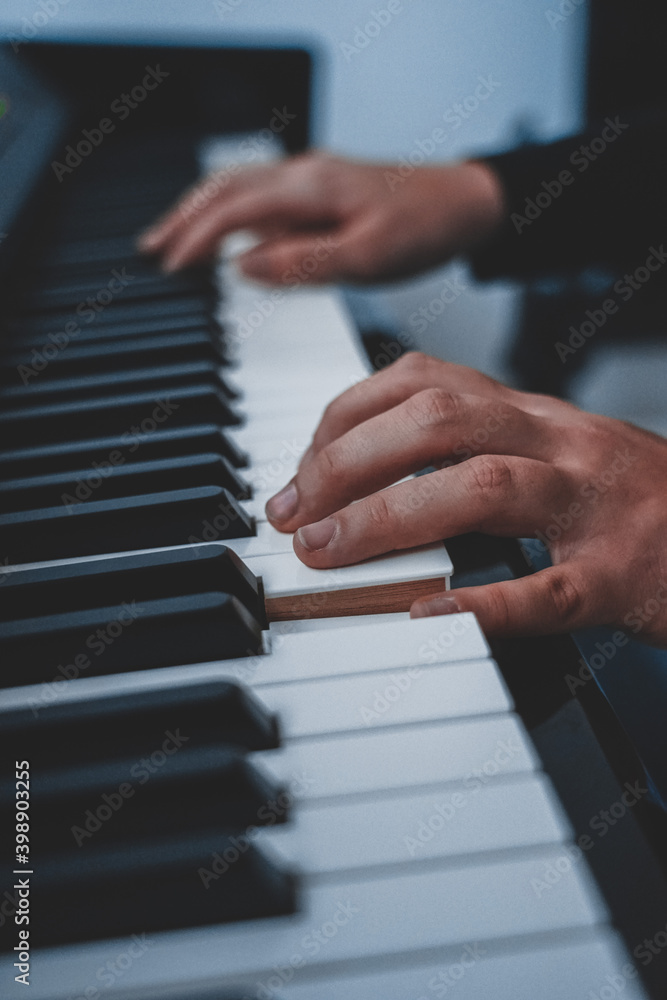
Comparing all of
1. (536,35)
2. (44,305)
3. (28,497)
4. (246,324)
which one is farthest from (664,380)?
(536,35)

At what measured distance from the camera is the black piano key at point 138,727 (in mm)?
413

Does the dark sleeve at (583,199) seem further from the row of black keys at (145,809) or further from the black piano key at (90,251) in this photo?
the row of black keys at (145,809)

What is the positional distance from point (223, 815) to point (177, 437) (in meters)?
0.40

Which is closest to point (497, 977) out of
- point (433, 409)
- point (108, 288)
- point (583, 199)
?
point (433, 409)

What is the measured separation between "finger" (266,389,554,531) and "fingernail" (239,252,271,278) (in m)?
0.63

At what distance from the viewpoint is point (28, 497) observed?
65 centimetres

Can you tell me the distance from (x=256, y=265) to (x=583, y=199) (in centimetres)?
74

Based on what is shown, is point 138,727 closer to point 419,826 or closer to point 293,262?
point 419,826

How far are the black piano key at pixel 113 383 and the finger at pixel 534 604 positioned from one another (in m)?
0.40

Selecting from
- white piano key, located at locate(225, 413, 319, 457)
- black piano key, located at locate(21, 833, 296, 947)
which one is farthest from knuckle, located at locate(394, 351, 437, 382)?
black piano key, located at locate(21, 833, 296, 947)

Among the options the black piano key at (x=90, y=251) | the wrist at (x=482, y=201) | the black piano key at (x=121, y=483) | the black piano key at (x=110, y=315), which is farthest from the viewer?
the wrist at (x=482, y=201)

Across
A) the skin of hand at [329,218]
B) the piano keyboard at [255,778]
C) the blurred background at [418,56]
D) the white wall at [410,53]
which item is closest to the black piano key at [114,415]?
the piano keyboard at [255,778]

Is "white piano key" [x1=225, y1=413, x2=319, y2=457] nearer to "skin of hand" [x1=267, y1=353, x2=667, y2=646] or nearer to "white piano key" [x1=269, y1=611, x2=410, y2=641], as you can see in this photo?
"skin of hand" [x1=267, y1=353, x2=667, y2=646]

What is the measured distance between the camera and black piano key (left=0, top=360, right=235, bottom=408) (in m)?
0.82
